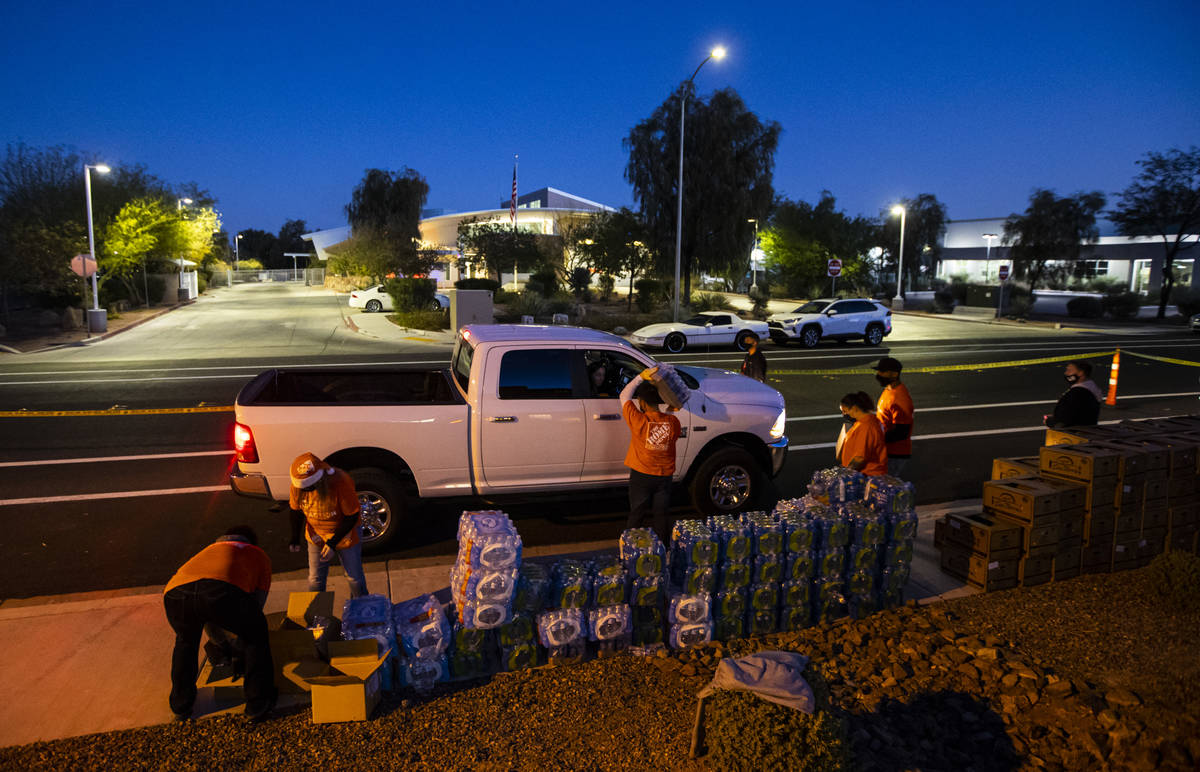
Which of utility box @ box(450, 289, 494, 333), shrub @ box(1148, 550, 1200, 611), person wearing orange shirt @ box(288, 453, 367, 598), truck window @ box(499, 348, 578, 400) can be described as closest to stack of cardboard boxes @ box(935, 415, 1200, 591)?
shrub @ box(1148, 550, 1200, 611)

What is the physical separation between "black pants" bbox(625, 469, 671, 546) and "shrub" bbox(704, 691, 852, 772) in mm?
2651

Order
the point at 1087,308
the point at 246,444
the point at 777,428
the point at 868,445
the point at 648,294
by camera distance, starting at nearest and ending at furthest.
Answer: the point at 868,445, the point at 246,444, the point at 777,428, the point at 648,294, the point at 1087,308

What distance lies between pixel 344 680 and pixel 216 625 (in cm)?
79

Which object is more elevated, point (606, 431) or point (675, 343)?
point (606, 431)

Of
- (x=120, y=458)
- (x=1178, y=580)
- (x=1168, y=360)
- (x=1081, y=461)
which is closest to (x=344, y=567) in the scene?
(x=1081, y=461)

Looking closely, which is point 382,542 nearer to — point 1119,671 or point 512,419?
point 512,419

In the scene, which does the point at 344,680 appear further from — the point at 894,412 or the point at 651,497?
the point at 894,412

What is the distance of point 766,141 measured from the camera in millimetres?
36938

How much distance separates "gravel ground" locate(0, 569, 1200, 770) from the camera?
3.94 metres

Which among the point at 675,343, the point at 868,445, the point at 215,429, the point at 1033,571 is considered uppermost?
the point at 868,445

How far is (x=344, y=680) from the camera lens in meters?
4.27

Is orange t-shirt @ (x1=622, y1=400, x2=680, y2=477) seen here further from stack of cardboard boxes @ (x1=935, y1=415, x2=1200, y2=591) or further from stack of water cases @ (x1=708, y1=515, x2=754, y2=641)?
stack of cardboard boxes @ (x1=935, y1=415, x2=1200, y2=591)

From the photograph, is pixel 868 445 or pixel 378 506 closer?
pixel 868 445

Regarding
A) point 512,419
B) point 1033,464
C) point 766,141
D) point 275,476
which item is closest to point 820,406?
point 1033,464
